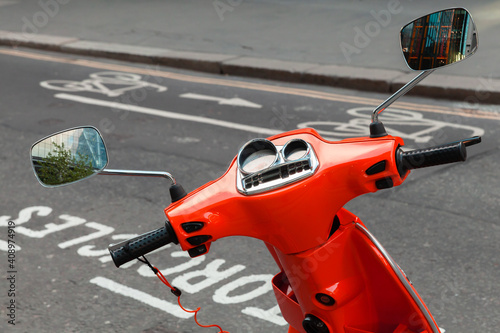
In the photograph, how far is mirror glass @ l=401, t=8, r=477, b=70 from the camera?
195cm

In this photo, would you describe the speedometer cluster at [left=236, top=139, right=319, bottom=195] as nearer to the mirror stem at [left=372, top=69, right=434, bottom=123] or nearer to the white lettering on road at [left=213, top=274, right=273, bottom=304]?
the mirror stem at [left=372, top=69, right=434, bottom=123]

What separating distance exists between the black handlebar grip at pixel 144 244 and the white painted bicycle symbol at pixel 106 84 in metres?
7.70

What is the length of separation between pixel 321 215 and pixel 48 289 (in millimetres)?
2839

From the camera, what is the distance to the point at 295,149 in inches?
77.0

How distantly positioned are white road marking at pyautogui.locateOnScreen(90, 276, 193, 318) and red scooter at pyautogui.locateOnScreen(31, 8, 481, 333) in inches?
76.9

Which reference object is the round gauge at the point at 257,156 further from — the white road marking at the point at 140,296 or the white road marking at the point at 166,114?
the white road marking at the point at 166,114

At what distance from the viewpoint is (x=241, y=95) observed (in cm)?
918

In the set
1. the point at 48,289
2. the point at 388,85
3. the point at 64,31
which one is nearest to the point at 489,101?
the point at 388,85

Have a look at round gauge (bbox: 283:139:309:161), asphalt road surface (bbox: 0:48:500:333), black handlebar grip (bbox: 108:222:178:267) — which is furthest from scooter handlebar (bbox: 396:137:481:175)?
asphalt road surface (bbox: 0:48:500:333)

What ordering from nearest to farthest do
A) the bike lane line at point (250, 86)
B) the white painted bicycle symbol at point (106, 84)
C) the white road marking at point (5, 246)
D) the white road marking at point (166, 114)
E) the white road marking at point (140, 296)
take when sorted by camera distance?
1. the white road marking at point (140, 296)
2. the white road marking at point (5, 246)
3. the white road marking at point (166, 114)
4. the bike lane line at point (250, 86)
5. the white painted bicycle symbol at point (106, 84)

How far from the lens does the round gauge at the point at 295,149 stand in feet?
6.33

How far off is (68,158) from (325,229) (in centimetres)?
76

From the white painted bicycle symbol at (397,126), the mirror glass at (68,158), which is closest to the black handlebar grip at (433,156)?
the mirror glass at (68,158)

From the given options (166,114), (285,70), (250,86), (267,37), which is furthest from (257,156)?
(267,37)
